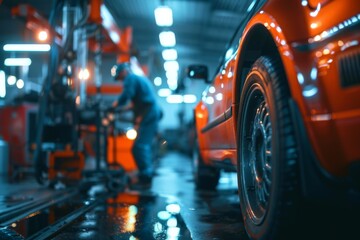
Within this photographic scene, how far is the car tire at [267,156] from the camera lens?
5.82 ft

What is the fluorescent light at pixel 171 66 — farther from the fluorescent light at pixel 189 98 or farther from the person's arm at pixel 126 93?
the person's arm at pixel 126 93

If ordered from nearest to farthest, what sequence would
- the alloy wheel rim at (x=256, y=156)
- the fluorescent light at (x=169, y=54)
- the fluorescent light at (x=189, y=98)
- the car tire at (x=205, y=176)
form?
the alloy wheel rim at (x=256, y=156)
the car tire at (x=205, y=176)
the fluorescent light at (x=169, y=54)
the fluorescent light at (x=189, y=98)

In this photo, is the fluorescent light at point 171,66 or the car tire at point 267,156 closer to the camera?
the car tire at point 267,156

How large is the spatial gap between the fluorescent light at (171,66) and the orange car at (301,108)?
22.2 m

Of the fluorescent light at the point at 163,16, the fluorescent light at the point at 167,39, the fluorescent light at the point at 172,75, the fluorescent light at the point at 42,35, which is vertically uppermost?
the fluorescent light at the point at 167,39

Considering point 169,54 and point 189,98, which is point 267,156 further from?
point 189,98

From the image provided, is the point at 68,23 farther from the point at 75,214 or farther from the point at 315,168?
the point at 315,168

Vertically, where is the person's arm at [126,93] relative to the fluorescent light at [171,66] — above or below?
below

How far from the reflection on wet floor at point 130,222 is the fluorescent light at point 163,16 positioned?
37.6ft

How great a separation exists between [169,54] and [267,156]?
20.9 meters

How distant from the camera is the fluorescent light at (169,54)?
72.3 ft

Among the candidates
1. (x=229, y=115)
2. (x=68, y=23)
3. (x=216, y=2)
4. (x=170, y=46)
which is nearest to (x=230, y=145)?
(x=229, y=115)

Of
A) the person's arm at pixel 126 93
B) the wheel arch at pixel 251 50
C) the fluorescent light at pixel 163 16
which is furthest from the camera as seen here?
the fluorescent light at pixel 163 16

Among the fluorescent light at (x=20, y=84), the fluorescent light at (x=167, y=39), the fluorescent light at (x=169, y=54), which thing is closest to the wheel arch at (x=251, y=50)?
the fluorescent light at (x=20, y=84)
